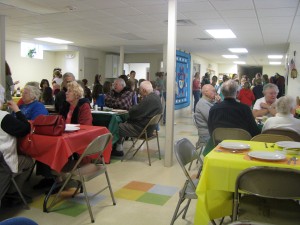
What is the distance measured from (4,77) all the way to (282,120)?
17.8 ft

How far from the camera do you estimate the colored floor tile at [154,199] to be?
10.7ft

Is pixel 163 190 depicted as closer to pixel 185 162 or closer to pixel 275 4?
pixel 185 162

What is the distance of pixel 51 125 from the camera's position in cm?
290

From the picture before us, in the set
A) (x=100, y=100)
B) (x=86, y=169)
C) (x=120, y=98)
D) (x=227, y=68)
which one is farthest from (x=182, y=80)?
(x=86, y=169)

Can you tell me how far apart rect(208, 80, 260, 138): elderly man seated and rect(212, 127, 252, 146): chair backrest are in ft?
0.49

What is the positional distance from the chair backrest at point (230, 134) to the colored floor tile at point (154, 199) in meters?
0.83

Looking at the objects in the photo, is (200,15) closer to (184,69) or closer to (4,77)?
(4,77)

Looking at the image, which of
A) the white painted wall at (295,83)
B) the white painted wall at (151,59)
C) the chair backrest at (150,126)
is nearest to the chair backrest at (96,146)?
the chair backrest at (150,126)

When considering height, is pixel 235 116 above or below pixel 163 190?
above

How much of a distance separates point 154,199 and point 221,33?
18.2 ft

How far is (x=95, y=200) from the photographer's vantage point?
3.29 meters

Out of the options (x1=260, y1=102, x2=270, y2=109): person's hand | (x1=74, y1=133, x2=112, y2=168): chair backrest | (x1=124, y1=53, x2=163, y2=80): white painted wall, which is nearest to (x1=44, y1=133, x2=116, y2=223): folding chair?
(x1=74, y1=133, x2=112, y2=168): chair backrest

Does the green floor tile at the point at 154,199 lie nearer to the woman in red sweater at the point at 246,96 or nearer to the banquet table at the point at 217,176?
the banquet table at the point at 217,176

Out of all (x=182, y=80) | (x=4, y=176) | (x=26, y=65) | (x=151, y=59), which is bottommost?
(x=4, y=176)
